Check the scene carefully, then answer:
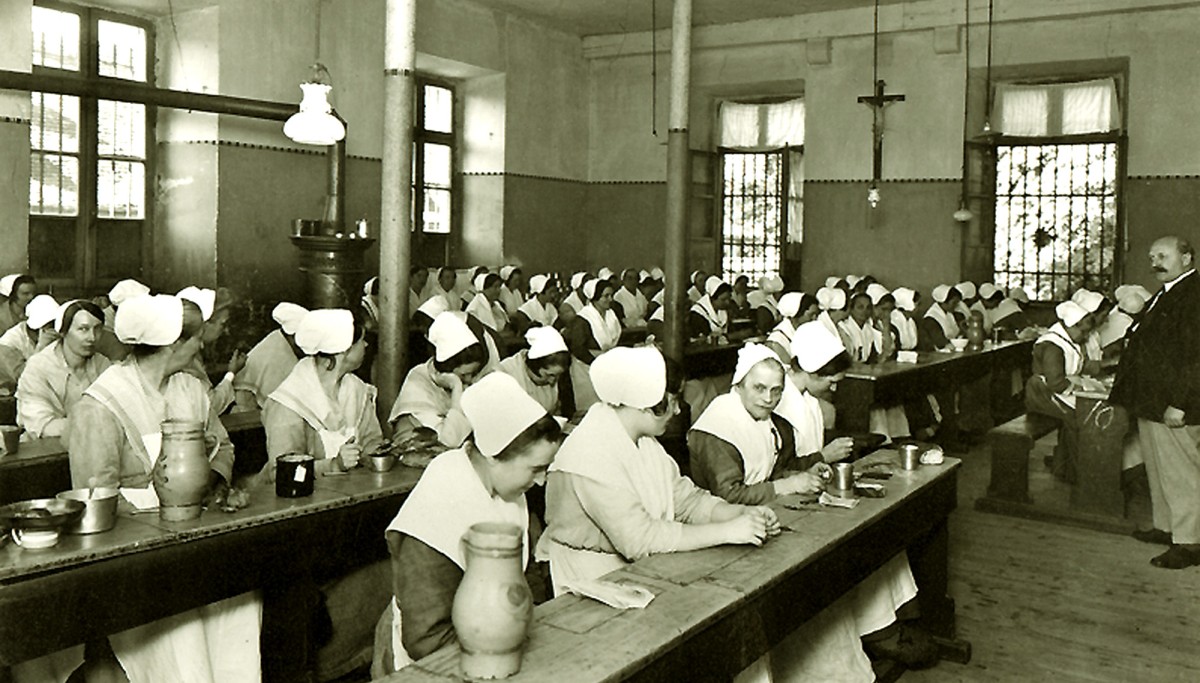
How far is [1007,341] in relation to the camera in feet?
38.4

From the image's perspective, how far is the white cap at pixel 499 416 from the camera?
2.85 m

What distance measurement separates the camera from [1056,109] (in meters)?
14.0

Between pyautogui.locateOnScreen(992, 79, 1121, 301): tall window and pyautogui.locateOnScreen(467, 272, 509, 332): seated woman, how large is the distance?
687cm

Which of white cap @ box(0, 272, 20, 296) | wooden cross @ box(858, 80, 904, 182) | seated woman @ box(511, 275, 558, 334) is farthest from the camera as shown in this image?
wooden cross @ box(858, 80, 904, 182)

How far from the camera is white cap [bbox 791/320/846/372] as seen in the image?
17.0ft

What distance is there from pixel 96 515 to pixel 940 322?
32.4 ft

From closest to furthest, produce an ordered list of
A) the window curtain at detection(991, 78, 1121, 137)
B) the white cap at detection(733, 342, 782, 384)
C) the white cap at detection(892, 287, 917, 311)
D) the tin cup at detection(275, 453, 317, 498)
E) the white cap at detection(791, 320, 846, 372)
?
the tin cup at detection(275, 453, 317, 498), the white cap at detection(733, 342, 782, 384), the white cap at detection(791, 320, 846, 372), the white cap at detection(892, 287, 917, 311), the window curtain at detection(991, 78, 1121, 137)

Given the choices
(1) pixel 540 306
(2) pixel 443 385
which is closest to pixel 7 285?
(2) pixel 443 385

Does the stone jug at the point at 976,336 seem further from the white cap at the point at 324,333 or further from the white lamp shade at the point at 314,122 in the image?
the white cap at the point at 324,333

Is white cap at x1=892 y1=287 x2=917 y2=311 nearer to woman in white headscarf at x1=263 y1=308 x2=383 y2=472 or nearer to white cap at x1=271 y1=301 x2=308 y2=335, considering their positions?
white cap at x1=271 y1=301 x2=308 y2=335

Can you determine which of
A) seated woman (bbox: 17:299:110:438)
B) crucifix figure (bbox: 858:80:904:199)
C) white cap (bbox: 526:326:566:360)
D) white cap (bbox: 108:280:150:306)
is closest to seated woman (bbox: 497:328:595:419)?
white cap (bbox: 526:326:566:360)

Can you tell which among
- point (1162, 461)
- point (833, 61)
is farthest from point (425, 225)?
point (1162, 461)

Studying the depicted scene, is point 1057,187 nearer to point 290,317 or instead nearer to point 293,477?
point 290,317

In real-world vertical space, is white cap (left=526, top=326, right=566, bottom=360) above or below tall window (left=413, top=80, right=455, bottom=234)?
below
